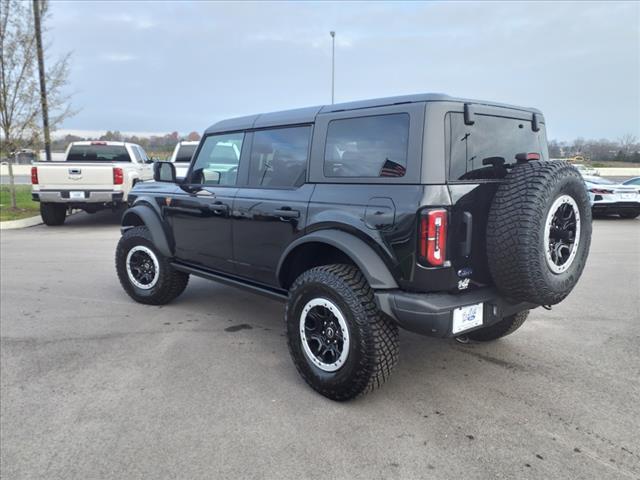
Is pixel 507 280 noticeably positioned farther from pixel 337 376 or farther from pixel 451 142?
pixel 337 376

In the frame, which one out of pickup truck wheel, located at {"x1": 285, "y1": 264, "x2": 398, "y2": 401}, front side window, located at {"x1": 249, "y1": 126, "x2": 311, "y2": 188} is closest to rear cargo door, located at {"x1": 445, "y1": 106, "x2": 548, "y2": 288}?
pickup truck wheel, located at {"x1": 285, "y1": 264, "x2": 398, "y2": 401}

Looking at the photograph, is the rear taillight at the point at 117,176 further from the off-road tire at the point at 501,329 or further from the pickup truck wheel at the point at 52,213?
the off-road tire at the point at 501,329

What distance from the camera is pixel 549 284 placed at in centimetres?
291

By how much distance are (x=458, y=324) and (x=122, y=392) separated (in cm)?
229

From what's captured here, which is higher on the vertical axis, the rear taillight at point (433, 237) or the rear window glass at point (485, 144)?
the rear window glass at point (485, 144)

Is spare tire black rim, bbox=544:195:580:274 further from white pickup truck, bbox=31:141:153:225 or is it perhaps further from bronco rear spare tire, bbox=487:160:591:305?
white pickup truck, bbox=31:141:153:225

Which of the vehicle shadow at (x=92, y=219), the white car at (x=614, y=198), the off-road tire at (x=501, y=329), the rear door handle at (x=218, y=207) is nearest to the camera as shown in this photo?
the off-road tire at (x=501, y=329)

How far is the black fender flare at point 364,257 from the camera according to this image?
2.95 metres

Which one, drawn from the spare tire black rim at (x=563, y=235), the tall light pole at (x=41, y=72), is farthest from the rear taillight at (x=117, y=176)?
the spare tire black rim at (x=563, y=235)

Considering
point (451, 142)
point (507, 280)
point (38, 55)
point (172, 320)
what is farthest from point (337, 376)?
point (38, 55)

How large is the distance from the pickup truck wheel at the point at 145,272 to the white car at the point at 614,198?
39.5 ft

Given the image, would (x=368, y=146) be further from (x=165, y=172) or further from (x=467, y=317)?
(x=165, y=172)

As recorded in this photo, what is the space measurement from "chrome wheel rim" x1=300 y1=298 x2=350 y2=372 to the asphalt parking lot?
274 mm

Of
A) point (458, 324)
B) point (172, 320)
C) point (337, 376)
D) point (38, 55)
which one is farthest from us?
point (38, 55)
